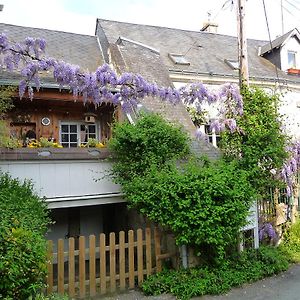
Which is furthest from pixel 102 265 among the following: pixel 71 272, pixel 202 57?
pixel 202 57

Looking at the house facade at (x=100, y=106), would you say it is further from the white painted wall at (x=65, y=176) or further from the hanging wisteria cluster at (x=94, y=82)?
the hanging wisteria cluster at (x=94, y=82)

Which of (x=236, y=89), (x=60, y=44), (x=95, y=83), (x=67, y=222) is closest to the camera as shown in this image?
(x=95, y=83)

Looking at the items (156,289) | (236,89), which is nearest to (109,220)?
(156,289)

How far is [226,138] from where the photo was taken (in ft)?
29.1

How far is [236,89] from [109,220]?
589 cm

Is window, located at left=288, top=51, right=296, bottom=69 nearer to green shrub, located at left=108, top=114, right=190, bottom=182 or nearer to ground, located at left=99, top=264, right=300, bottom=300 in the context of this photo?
green shrub, located at left=108, top=114, right=190, bottom=182

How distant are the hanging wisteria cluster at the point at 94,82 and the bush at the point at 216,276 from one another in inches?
132

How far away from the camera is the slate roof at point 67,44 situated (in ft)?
43.5

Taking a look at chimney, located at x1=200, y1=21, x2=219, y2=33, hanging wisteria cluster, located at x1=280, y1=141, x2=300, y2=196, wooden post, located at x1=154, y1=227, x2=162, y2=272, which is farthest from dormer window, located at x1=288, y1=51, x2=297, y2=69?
wooden post, located at x1=154, y1=227, x2=162, y2=272

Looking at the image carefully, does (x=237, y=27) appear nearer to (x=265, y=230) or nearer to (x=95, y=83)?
(x=95, y=83)

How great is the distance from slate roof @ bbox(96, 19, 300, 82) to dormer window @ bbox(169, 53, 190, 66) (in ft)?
0.60

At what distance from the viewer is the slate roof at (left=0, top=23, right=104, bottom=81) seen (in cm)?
1327

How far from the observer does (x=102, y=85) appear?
7984 mm

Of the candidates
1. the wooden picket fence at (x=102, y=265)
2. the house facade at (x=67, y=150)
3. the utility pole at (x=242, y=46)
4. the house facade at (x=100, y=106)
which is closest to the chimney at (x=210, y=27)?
the house facade at (x=100, y=106)
